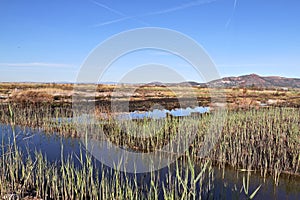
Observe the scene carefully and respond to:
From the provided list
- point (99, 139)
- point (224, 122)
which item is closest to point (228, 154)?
point (224, 122)

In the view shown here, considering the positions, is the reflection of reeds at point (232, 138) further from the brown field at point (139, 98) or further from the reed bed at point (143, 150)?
the brown field at point (139, 98)

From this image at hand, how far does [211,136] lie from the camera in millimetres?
7613

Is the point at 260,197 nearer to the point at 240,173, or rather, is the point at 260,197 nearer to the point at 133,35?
the point at 240,173

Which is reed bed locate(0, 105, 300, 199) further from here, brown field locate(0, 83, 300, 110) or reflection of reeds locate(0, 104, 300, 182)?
brown field locate(0, 83, 300, 110)

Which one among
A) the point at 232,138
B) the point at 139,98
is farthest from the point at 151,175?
the point at 139,98

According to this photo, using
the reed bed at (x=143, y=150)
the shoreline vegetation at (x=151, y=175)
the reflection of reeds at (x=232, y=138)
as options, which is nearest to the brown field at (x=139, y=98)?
the reflection of reeds at (x=232, y=138)

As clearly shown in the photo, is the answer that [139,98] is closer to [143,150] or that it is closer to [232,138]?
[143,150]

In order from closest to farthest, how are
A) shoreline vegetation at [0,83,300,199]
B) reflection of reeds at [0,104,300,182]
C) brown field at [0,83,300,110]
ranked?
shoreline vegetation at [0,83,300,199] → reflection of reeds at [0,104,300,182] → brown field at [0,83,300,110]

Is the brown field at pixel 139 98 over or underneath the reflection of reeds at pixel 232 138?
over

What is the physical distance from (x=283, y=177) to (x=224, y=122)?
3400mm

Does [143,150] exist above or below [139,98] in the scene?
below

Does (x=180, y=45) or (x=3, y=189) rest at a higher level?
(x=180, y=45)

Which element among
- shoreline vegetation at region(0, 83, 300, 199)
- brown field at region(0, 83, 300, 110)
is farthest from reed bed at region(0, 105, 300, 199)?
brown field at region(0, 83, 300, 110)

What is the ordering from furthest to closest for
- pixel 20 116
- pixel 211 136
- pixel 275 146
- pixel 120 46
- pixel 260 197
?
pixel 20 116 → pixel 211 136 → pixel 275 146 → pixel 120 46 → pixel 260 197
